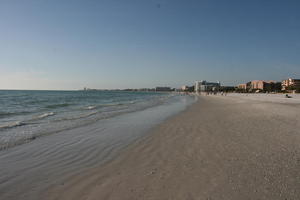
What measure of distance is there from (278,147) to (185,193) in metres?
4.18

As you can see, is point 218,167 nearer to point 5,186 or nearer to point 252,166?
point 252,166

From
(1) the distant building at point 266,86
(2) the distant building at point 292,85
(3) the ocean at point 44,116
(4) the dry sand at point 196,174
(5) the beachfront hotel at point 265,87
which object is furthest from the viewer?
(5) the beachfront hotel at point 265,87

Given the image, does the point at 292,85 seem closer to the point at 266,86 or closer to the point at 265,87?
the point at 265,87

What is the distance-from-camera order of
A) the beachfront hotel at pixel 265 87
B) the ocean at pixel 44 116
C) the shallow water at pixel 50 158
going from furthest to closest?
1. the beachfront hotel at pixel 265 87
2. the ocean at pixel 44 116
3. the shallow water at pixel 50 158

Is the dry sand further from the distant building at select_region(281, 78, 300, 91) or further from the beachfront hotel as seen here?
the beachfront hotel

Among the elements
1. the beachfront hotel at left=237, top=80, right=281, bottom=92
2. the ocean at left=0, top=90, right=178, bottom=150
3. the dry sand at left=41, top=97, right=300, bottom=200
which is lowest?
the ocean at left=0, top=90, right=178, bottom=150

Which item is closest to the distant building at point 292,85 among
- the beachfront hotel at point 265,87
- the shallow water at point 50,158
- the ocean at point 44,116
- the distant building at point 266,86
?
the distant building at point 266,86

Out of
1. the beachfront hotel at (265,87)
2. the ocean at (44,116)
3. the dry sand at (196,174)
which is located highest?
the beachfront hotel at (265,87)

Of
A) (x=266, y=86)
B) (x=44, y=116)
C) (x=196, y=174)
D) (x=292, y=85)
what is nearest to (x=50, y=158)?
(x=196, y=174)

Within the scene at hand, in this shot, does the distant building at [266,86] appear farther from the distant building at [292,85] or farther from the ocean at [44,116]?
the ocean at [44,116]

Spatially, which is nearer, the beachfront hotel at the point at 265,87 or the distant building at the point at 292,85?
the distant building at the point at 292,85

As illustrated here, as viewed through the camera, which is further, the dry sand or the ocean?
the ocean

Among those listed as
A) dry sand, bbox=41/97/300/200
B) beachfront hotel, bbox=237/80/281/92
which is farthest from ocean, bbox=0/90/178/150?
beachfront hotel, bbox=237/80/281/92

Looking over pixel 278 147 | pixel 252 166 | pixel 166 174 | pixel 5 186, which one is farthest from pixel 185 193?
pixel 278 147
